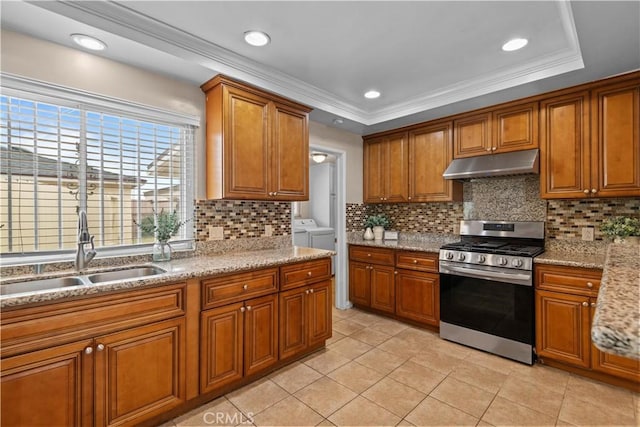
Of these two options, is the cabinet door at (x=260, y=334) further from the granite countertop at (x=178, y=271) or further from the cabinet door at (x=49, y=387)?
the cabinet door at (x=49, y=387)

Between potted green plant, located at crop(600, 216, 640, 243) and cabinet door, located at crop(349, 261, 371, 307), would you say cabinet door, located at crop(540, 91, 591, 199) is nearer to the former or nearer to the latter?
potted green plant, located at crop(600, 216, 640, 243)

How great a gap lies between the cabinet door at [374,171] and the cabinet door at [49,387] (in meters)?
3.28

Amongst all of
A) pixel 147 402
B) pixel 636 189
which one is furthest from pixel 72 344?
pixel 636 189

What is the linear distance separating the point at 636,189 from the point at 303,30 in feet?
9.05

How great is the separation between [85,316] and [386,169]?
3.33 meters

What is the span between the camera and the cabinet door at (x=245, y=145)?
247 centimetres

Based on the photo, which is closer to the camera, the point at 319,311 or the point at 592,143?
the point at 592,143

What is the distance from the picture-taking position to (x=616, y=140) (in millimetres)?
2455

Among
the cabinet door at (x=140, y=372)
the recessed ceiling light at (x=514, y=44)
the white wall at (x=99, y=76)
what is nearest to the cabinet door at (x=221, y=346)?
the cabinet door at (x=140, y=372)

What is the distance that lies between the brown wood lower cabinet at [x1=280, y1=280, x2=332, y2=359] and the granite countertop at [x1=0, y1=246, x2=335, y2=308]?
29cm

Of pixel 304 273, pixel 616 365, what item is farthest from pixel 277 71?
pixel 616 365

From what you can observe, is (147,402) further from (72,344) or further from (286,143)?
(286,143)

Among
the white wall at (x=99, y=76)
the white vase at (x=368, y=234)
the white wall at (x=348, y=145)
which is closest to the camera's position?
the white wall at (x=99, y=76)

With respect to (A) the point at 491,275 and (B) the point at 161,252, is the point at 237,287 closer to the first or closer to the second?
(B) the point at 161,252
